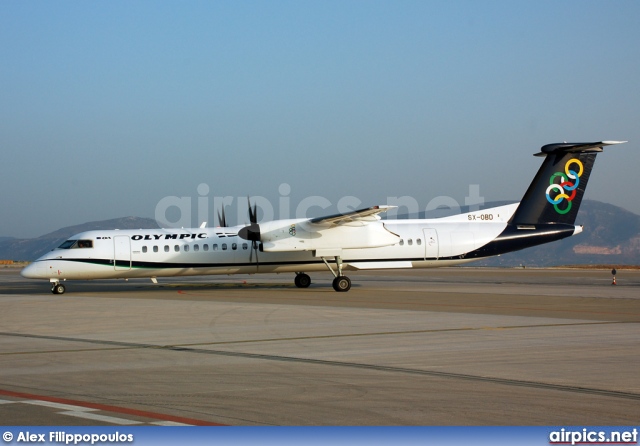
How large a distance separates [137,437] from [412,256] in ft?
87.0

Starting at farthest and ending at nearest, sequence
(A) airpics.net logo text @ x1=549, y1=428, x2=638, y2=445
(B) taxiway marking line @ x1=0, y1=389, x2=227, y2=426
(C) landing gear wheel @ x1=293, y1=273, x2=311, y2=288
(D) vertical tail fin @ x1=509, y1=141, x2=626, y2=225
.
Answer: (C) landing gear wheel @ x1=293, y1=273, x2=311, y2=288, (D) vertical tail fin @ x1=509, y1=141, x2=626, y2=225, (B) taxiway marking line @ x1=0, y1=389, x2=227, y2=426, (A) airpics.net logo text @ x1=549, y1=428, x2=638, y2=445

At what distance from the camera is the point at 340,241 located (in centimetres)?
3219

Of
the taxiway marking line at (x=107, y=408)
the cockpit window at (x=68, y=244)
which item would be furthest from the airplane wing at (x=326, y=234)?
the taxiway marking line at (x=107, y=408)

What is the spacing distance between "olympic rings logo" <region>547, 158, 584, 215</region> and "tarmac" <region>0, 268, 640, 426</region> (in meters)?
10.7

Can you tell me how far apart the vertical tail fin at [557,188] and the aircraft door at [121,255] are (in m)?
16.2

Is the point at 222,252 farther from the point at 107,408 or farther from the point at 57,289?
the point at 107,408

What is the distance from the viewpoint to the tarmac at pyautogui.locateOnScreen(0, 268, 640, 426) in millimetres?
8336

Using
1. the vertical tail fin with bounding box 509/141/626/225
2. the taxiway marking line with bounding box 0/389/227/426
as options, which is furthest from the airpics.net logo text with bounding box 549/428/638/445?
the vertical tail fin with bounding box 509/141/626/225

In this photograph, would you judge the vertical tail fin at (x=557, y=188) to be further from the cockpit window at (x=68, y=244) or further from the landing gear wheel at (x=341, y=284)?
the cockpit window at (x=68, y=244)

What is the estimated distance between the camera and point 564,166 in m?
33.6

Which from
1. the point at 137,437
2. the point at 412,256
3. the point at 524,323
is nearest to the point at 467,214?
the point at 412,256

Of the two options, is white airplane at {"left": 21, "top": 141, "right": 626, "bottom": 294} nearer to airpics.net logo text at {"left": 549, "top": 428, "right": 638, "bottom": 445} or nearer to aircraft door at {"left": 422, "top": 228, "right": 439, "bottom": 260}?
aircraft door at {"left": 422, "top": 228, "right": 439, "bottom": 260}

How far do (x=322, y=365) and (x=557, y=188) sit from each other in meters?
24.2

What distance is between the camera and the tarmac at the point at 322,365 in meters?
8.34
